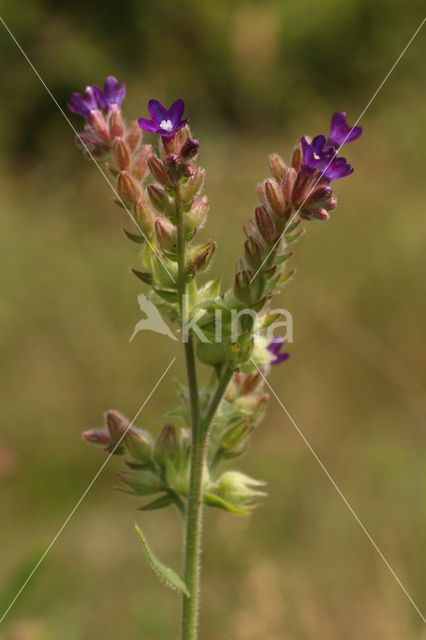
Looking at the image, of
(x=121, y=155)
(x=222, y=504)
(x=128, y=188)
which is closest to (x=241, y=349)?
(x=222, y=504)

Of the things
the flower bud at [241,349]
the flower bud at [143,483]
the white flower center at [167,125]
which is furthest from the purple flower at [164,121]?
the flower bud at [143,483]

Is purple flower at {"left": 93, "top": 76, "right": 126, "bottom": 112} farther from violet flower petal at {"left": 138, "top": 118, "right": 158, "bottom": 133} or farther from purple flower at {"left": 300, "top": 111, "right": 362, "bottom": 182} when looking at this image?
purple flower at {"left": 300, "top": 111, "right": 362, "bottom": 182}

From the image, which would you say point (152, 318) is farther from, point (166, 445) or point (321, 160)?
point (321, 160)

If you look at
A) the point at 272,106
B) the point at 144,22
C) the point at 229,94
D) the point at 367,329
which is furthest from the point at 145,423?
the point at 144,22

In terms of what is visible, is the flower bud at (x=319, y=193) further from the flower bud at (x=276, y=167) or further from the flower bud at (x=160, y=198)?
the flower bud at (x=160, y=198)

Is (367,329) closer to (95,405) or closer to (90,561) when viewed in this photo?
(95,405)

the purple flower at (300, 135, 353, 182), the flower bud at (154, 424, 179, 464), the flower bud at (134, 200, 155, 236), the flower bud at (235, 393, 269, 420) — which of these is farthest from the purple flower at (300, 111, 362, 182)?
the flower bud at (154, 424, 179, 464)
